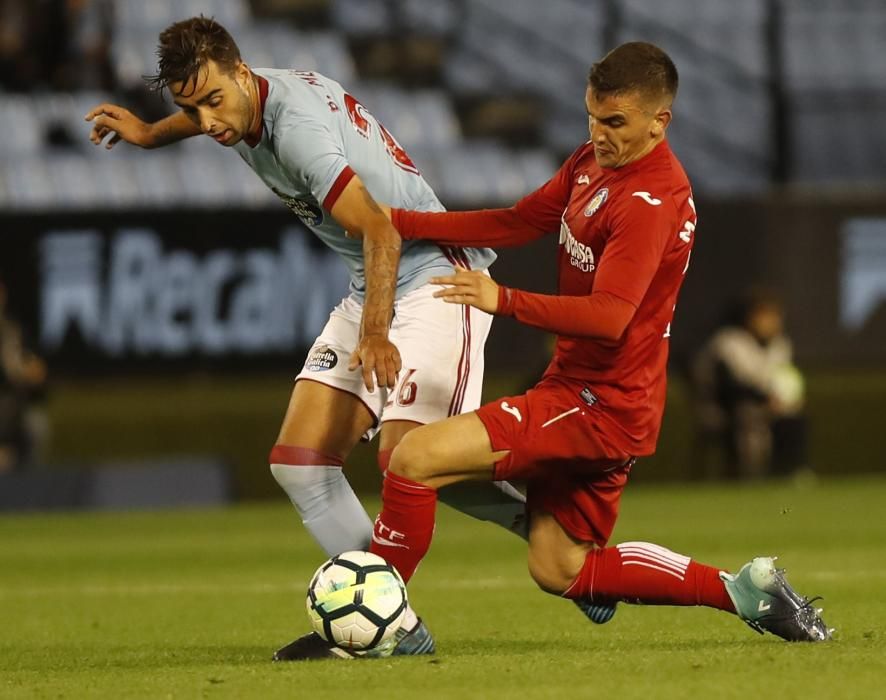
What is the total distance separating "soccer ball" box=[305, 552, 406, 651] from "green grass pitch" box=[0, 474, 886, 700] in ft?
0.33

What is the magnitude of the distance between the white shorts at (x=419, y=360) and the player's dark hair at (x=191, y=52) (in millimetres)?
905

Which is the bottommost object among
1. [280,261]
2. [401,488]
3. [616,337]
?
[280,261]

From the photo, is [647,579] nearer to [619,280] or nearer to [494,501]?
[494,501]

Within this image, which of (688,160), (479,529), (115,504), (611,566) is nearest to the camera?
(611,566)

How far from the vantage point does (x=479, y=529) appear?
1136cm

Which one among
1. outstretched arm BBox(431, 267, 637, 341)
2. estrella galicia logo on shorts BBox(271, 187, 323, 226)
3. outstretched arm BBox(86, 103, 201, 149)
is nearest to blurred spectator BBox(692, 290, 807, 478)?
outstretched arm BBox(86, 103, 201, 149)

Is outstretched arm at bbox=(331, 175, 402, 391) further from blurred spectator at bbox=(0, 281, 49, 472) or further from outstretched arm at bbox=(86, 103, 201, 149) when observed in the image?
blurred spectator at bbox=(0, 281, 49, 472)

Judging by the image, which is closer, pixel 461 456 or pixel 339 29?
pixel 461 456

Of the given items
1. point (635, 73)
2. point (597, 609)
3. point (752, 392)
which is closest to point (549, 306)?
point (635, 73)

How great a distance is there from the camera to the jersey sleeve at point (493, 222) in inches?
212

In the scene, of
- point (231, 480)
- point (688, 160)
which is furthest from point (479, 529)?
point (688, 160)

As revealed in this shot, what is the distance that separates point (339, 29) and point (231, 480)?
4263 millimetres

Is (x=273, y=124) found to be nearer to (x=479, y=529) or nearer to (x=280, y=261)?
(x=479, y=529)

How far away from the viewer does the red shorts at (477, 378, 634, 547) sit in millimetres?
4930
